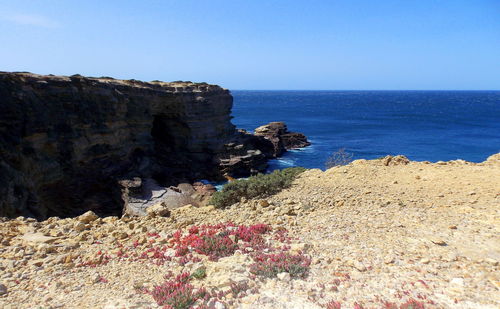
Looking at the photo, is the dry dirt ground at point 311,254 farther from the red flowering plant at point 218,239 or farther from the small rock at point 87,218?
the red flowering plant at point 218,239

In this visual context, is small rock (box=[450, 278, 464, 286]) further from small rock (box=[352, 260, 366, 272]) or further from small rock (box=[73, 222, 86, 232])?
small rock (box=[73, 222, 86, 232])

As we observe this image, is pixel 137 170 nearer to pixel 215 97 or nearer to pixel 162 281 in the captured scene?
pixel 215 97

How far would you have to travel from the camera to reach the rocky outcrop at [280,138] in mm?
53531

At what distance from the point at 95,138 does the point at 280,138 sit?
32.4 m

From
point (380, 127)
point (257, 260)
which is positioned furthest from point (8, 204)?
point (380, 127)

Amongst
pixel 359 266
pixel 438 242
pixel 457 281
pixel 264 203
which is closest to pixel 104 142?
pixel 264 203

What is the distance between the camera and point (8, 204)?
18.6 metres

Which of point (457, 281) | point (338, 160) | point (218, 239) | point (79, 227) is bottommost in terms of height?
point (338, 160)

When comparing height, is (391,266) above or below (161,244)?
above

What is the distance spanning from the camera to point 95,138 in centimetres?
2895

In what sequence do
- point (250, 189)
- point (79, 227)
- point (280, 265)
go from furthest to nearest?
point (250, 189) < point (79, 227) < point (280, 265)

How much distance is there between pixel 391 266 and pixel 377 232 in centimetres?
184

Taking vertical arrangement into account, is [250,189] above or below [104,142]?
above

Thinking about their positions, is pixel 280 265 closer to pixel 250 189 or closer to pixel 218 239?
pixel 218 239
